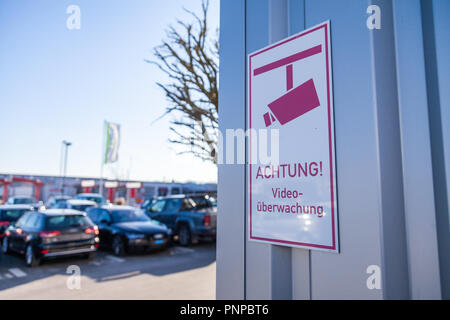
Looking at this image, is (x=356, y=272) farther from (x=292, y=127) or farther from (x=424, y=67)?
(x=424, y=67)

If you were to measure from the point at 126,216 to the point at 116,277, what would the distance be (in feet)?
13.2

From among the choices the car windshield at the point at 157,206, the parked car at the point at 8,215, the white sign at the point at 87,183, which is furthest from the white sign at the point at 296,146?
the white sign at the point at 87,183

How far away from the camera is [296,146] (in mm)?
1653

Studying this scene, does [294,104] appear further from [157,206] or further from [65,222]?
[157,206]

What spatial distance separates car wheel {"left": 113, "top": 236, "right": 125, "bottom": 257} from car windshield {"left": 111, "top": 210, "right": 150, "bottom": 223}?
0.82 metres

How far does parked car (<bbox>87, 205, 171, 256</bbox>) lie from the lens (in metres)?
10.2

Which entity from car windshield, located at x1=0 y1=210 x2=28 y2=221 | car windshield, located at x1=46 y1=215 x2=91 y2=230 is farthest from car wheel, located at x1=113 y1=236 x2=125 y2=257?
car windshield, located at x1=0 y1=210 x2=28 y2=221

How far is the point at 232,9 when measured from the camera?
2.22m

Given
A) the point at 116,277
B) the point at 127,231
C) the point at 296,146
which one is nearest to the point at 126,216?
the point at 127,231

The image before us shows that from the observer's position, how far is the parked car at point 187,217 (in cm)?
1141

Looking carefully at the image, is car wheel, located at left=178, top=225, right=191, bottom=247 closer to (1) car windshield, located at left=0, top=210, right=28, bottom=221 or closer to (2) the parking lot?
(2) the parking lot

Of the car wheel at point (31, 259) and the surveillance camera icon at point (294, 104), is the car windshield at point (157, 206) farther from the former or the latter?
the surveillance camera icon at point (294, 104)
